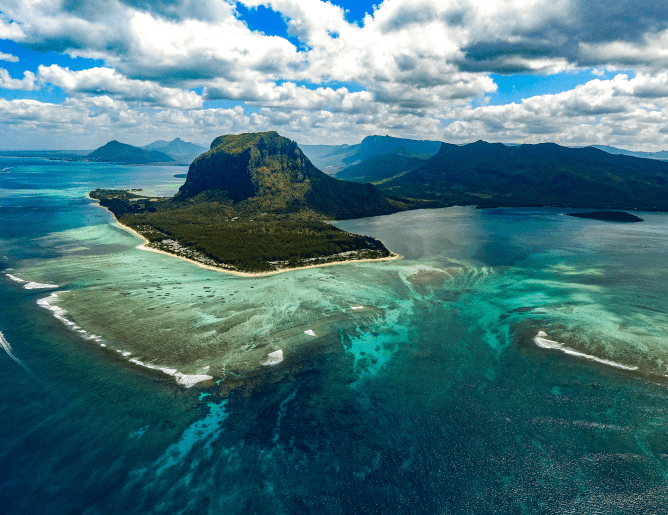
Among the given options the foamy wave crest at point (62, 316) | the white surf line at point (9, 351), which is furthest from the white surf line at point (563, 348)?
the white surf line at point (9, 351)

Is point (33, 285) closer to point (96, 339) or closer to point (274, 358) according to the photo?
point (96, 339)

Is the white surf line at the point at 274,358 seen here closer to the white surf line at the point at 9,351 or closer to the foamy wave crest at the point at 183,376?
the foamy wave crest at the point at 183,376

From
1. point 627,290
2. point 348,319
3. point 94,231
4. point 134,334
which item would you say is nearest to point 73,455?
point 134,334

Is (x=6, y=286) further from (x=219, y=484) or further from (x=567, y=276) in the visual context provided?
(x=567, y=276)

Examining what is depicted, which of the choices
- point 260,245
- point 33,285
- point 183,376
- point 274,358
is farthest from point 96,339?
point 260,245

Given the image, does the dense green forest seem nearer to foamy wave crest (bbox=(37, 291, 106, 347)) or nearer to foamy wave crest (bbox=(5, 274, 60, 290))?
foamy wave crest (bbox=(5, 274, 60, 290))
